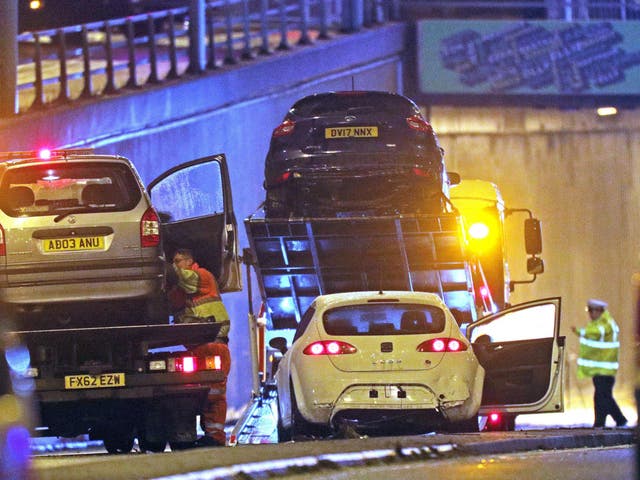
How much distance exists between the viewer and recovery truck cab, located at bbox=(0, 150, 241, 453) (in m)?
11.6

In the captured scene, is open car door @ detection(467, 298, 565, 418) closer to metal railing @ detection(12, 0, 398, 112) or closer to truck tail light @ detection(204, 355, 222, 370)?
Answer: truck tail light @ detection(204, 355, 222, 370)

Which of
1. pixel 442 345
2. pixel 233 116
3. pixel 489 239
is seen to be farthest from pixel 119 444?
pixel 233 116

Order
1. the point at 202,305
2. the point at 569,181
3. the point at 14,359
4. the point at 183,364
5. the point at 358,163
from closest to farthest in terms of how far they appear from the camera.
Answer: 1. the point at 14,359
2. the point at 183,364
3. the point at 202,305
4. the point at 358,163
5. the point at 569,181

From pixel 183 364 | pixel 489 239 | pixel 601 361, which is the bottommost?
pixel 601 361

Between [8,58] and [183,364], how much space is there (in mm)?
7758

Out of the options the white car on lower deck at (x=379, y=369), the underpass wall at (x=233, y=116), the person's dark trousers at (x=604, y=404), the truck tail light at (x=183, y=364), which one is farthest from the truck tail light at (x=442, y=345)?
the person's dark trousers at (x=604, y=404)

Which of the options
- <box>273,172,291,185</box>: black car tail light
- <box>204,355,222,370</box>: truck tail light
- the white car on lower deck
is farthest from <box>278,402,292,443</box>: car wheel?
<box>273,172,291,185</box>: black car tail light

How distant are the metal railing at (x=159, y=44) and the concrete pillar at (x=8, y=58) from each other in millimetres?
914

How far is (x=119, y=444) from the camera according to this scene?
13172mm

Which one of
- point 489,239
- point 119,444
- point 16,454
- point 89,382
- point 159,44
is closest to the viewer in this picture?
point 16,454

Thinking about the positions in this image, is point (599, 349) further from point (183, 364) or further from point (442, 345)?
point (183, 364)

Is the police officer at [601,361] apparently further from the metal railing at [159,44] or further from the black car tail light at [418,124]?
the metal railing at [159,44]

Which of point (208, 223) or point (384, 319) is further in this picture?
point (208, 223)

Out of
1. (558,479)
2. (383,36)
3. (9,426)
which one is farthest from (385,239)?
(383,36)
